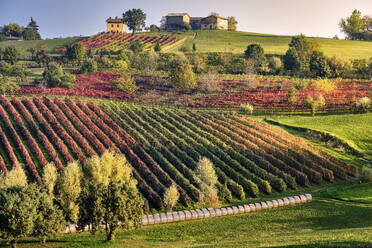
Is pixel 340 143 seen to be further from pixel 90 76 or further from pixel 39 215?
pixel 90 76

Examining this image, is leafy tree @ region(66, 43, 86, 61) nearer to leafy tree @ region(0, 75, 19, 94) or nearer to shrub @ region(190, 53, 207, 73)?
shrub @ region(190, 53, 207, 73)

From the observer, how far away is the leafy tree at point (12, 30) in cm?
18312

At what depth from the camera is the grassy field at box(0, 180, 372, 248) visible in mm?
27625

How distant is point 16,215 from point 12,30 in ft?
593

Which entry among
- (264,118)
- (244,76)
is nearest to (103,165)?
(264,118)

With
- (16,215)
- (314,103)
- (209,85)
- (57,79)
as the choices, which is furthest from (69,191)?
(209,85)

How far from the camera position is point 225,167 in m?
48.4

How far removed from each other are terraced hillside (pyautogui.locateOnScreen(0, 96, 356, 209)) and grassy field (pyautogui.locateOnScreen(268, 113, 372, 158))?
817 cm

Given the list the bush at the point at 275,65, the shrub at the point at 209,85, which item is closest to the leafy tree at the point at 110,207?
the shrub at the point at 209,85

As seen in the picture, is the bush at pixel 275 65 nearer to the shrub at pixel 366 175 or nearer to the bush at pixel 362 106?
the bush at pixel 362 106

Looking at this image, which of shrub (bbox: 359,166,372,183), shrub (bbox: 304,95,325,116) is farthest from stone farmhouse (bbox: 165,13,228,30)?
shrub (bbox: 359,166,372,183)

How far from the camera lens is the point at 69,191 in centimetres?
3575

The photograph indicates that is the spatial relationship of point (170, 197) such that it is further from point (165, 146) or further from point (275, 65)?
point (275, 65)

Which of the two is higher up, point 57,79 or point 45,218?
point 57,79
